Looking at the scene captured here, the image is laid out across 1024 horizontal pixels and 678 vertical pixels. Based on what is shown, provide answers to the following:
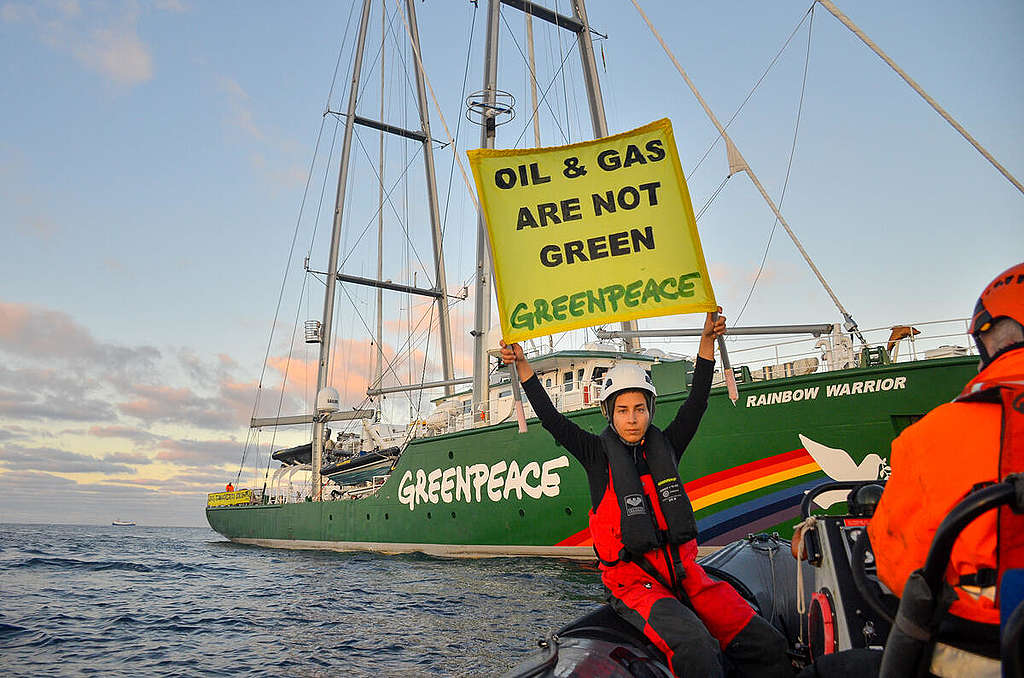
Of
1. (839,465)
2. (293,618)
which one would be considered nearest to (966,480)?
(293,618)

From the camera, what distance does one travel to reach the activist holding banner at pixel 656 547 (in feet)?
8.56

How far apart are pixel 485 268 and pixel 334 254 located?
934 centimetres

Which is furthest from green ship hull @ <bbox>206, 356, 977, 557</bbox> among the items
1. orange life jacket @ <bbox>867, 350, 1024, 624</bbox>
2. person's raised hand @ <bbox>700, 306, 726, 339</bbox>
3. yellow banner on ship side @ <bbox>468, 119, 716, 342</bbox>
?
orange life jacket @ <bbox>867, 350, 1024, 624</bbox>

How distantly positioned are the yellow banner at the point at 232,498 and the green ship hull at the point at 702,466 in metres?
11.6

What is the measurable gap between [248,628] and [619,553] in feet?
20.9

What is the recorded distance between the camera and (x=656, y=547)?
284cm

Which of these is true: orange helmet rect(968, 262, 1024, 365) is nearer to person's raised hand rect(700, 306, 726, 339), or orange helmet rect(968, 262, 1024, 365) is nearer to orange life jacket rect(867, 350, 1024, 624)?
orange life jacket rect(867, 350, 1024, 624)

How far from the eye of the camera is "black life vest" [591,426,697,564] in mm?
2855

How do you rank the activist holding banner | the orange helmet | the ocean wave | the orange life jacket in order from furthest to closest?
the ocean wave, the activist holding banner, the orange helmet, the orange life jacket

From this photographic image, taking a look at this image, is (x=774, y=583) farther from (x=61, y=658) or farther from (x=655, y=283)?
(x=61, y=658)

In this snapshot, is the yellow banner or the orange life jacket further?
the yellow banner

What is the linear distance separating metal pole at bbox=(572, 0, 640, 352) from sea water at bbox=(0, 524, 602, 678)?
6.64 meters

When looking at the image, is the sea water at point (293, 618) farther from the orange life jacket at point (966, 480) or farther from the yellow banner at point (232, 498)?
the yellow banner at point (232, 498)

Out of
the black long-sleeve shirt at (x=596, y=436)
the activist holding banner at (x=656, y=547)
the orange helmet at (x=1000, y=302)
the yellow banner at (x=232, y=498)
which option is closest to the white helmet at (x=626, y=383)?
the activist holding banner at (x=656, y=547)
